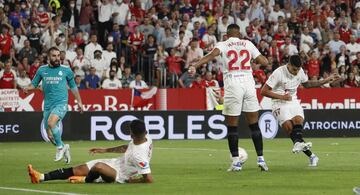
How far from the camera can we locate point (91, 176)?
15680 millimetres

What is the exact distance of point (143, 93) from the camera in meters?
33.3

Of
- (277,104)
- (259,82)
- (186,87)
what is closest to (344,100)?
(259,82)

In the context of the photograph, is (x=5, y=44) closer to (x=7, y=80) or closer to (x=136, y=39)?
(x=7, y=80)

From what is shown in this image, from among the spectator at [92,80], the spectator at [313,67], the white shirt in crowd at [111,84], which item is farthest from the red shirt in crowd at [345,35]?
the spectator at [92,80]

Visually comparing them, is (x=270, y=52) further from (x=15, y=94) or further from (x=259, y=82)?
(x=15, y=94)

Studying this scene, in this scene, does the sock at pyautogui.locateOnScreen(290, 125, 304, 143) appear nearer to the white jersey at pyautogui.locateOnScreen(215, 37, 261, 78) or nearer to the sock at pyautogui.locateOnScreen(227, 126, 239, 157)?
the sock at pyautogui.locateOnScreen(227, 126, 239, 157)

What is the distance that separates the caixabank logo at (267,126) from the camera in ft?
102

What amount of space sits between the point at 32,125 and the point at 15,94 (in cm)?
167

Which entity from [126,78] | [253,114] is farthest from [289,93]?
[126,78]

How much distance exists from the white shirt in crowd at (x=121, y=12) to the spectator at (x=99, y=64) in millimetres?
2399

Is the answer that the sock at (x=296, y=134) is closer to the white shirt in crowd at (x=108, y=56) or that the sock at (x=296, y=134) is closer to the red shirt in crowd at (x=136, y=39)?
the white shirt in crowd at (x=108, y=56)

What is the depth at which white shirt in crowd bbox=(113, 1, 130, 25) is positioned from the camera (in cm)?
3600

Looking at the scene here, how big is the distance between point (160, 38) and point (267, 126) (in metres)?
6.30

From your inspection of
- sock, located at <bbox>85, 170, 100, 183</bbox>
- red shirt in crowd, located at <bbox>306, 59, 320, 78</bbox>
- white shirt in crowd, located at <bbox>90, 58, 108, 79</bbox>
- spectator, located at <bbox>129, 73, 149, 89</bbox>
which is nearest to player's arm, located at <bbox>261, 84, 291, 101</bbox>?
sock, located at <bbox>85, 170, 100, 183</bbox>
